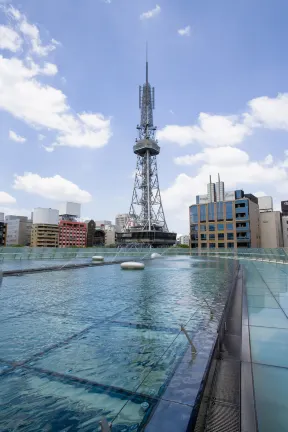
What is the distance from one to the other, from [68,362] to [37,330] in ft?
7.13

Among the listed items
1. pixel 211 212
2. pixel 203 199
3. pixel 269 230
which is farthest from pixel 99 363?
pixel 269 230

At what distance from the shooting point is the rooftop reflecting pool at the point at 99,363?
9.92 feet

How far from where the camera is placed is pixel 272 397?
3074 mm

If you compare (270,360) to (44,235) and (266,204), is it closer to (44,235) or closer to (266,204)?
(266,204)

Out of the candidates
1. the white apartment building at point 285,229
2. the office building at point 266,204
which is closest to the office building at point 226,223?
the white apartment building at point 285,229

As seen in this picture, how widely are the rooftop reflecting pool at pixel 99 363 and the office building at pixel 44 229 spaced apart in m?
151

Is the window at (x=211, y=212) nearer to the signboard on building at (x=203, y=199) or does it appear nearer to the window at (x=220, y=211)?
the window at (x=220, y=211)

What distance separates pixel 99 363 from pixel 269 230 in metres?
111

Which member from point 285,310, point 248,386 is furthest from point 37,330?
point 285,310

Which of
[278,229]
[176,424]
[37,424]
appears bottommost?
[37,424]

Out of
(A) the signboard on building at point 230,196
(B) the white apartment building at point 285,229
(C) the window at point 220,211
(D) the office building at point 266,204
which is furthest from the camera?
(D) the office building at point 266,204

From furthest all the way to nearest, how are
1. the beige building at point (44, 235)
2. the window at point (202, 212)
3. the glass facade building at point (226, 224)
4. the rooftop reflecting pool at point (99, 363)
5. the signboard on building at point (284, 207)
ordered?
the beige building at point (44, 235), the signboard on building at point (284, 207), the window at point (202, 212), the glass facade building at point (226, 224), the rooftop reflecting pool at point (99, 363)

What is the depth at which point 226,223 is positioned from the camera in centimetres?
9456

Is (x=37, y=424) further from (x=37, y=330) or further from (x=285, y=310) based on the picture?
(x=285, y=310)
